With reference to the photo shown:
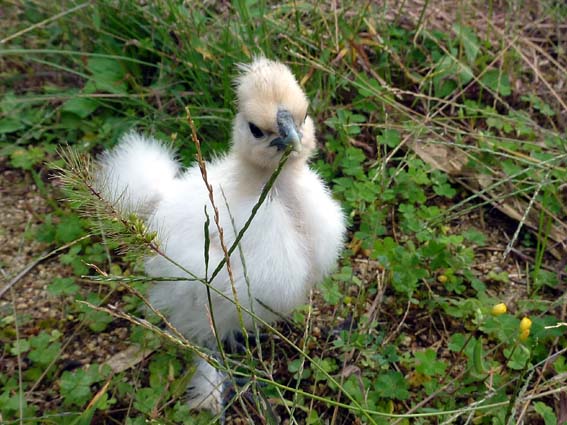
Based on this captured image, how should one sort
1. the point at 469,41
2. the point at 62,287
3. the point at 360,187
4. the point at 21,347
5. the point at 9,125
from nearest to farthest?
1. the point at 21,347
2. the point at 62,287
3. the point at 360,187
4. the point at 9,125
5. the point at 469,41

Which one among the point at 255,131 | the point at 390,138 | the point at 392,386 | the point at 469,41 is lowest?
the point at 392,386

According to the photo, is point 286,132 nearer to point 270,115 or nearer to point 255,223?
point 270,115

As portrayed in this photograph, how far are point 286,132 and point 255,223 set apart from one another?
31 cm

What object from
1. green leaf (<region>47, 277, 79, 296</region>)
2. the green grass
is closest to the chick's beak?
the green grass

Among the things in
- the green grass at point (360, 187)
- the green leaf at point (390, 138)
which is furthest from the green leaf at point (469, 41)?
the green leaf at point (390, 138)

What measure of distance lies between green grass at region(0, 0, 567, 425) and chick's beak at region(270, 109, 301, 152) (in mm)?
536

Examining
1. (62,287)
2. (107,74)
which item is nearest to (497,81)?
(107,74)

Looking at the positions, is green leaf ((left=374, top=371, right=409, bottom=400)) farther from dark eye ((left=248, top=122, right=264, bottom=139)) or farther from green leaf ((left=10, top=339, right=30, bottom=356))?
green leaf ((left=10, top=339, right=30, bottom=356))

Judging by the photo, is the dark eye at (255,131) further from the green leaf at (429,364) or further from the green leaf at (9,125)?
the green leaf at (9,125)

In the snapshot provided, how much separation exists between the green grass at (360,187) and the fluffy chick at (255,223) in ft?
0.49

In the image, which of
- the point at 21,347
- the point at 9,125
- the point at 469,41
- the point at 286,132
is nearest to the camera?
the point at 286,132

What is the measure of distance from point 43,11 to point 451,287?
102 inches

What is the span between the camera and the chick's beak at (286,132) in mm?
1748

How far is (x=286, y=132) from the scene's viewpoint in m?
1.76
